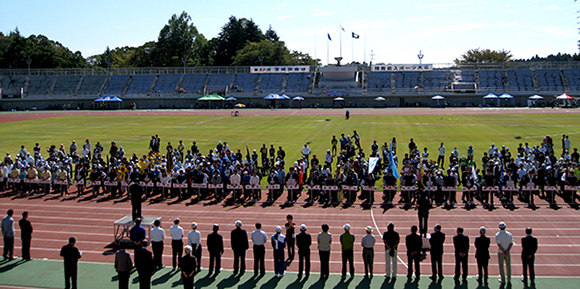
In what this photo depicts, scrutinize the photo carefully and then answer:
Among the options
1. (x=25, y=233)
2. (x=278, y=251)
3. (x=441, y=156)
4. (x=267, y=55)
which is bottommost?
(x=278, y=251)

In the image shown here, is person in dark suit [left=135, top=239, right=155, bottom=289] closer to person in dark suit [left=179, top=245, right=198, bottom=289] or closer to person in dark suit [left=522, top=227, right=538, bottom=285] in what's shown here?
person in dark suit [left=179, top=245, right=198, bottom=289]

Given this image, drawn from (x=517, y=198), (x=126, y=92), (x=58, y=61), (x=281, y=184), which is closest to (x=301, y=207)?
(x=281, y=184)

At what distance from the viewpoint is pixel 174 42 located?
108 metres

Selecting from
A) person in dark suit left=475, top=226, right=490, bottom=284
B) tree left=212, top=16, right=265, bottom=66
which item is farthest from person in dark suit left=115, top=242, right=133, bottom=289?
tree left=212, top=16, right=265, bottom=66

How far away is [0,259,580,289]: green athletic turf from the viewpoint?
9.52m

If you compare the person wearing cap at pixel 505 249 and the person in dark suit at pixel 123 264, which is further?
the person wearing cap at pixel 505 249

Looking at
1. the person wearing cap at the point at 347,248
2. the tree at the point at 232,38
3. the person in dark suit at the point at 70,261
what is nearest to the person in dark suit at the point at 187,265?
the person in dark suit at the point at 70,261

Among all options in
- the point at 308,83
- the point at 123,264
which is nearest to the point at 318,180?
the point at 123,264

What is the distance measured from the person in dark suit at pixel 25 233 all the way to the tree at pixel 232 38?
110 m

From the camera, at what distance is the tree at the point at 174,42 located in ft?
356

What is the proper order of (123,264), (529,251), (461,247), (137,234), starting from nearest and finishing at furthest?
(123,264) < (529,251) < (461,247) < (137,234)

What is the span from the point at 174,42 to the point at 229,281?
10611 cm

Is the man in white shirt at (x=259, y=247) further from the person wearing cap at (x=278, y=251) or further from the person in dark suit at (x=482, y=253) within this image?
the person in dark suit at (x=482, y=253)

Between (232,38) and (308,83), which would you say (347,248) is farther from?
(232,38)
